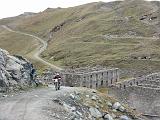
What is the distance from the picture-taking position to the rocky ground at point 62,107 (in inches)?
1136

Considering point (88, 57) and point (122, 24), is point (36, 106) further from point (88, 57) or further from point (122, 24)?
point (122, 24)

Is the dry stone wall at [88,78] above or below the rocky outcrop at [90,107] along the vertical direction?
below

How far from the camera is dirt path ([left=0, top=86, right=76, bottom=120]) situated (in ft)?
93.4

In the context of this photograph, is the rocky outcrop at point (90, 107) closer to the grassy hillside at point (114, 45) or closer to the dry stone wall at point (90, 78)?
the dry stone wall at point (90, 78)

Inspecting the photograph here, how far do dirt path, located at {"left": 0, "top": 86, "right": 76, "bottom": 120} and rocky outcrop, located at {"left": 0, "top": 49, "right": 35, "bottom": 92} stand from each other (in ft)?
3.87

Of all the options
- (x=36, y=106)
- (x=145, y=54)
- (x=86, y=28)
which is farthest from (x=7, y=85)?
(x=86, y=28)

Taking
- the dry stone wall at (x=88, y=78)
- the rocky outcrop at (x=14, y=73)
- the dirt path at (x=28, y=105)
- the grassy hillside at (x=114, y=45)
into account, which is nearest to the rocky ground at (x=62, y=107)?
the dirt path at (x=28, y=105)

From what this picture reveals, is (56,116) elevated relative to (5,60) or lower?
lower

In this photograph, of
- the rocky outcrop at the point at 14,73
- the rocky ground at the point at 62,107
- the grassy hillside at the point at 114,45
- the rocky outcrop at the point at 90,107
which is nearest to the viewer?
the rocky ground at the point at 62,107

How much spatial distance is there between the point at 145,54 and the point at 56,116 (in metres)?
86.6

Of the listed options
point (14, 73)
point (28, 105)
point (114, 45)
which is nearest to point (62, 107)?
point (28, 105)

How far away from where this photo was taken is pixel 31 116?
93.0ft

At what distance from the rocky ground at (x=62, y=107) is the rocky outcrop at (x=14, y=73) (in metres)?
1.12

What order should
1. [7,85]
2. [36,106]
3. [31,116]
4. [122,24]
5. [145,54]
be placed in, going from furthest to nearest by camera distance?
[122,24], [145,54], [7,85], [36,106], [31,116]
